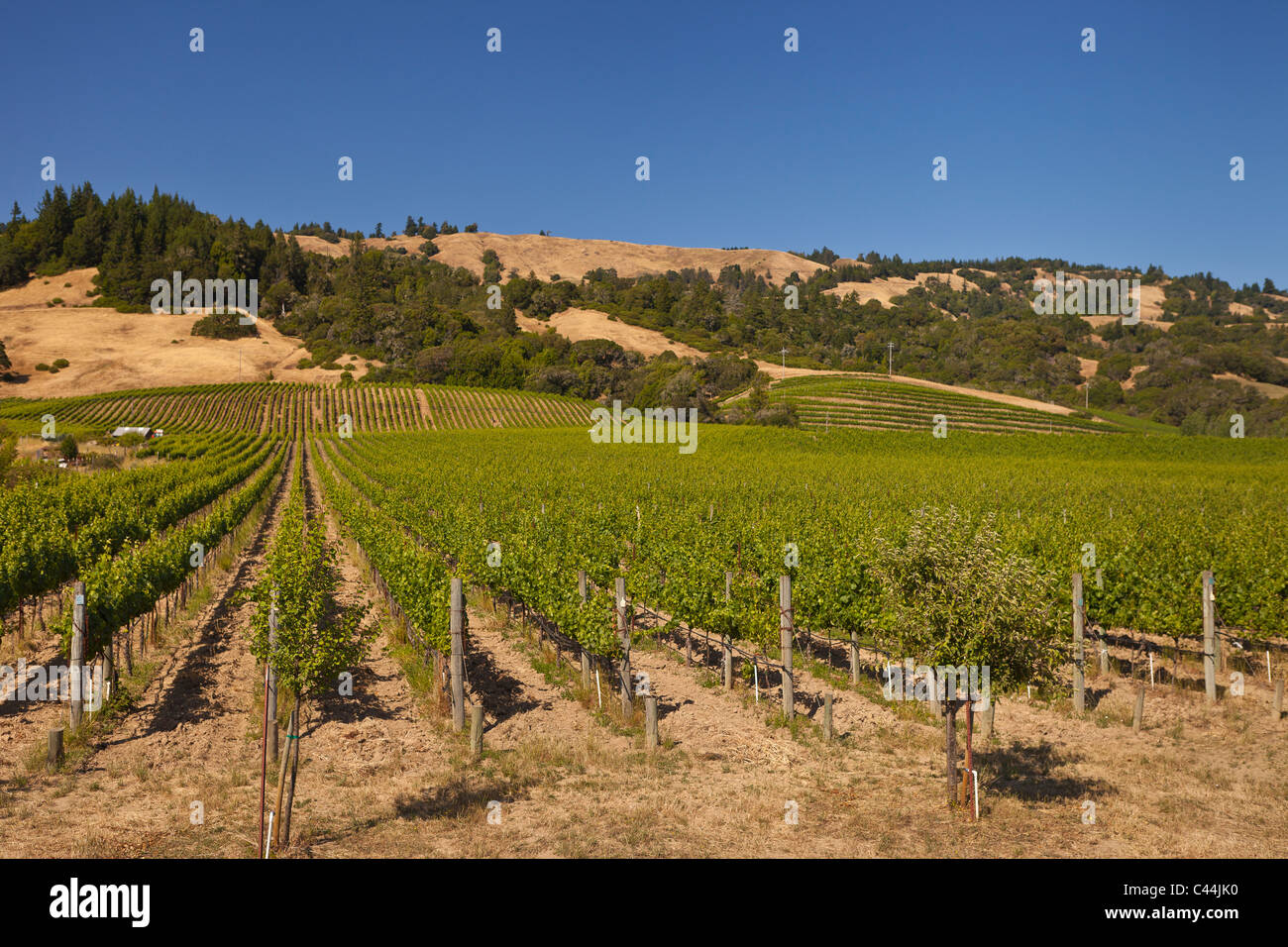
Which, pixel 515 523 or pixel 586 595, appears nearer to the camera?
pixel 586 595

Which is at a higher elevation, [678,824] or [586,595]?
[586,595]

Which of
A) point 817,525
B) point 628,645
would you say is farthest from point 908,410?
point 628,645

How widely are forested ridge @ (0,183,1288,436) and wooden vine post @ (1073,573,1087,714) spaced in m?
76.4

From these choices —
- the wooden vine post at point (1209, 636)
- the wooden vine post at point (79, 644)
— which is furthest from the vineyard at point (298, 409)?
the wooden vine post at point (1209, 636)

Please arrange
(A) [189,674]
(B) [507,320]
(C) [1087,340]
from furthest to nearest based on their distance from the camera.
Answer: (C) [1087,340] < (B) [507,320] < (A) [189,674]

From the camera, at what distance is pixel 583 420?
315 ft

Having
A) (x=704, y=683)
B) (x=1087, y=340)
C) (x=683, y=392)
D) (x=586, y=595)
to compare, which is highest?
(x=1087, y=340)

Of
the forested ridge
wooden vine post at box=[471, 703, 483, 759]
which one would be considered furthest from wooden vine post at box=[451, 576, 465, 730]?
the forested ridge

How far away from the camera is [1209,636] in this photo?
45.4 feet

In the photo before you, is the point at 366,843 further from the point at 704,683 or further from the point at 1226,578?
the point at 1226,578

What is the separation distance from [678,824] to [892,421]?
84.1 metres

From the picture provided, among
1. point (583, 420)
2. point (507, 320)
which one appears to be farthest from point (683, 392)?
point (507, 320)

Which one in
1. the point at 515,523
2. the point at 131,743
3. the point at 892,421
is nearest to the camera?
the point at 131,743

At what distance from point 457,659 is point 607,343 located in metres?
117
